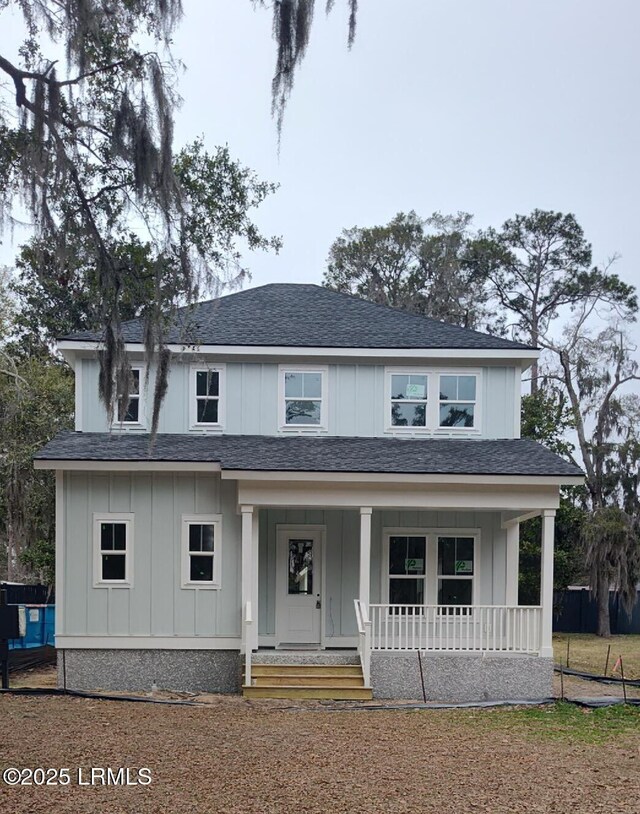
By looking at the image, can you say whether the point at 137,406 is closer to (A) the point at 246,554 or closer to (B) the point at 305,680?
(A) the point at 246,554

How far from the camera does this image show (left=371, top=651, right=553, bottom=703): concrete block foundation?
50.2 ft

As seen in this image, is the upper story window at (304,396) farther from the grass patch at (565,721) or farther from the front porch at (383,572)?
the grass patch at (565,721)

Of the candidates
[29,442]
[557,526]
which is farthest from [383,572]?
[557,526]

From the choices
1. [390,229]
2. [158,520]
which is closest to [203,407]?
[158,520]

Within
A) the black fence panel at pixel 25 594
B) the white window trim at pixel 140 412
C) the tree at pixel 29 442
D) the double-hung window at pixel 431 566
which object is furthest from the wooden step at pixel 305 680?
the tree at pixel 29 442

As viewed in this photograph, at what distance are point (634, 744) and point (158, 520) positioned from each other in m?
7.91

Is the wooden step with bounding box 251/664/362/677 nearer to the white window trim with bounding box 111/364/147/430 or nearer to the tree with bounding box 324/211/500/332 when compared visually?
the white window trim with bounding box 111/364/147/430

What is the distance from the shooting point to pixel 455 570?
17531 millimetres

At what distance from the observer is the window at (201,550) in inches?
639

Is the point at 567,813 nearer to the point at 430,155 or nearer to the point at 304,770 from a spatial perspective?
the point at 304,770

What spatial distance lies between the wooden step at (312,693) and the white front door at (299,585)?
7.50 ft

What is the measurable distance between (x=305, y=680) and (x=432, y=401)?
5.31 metres

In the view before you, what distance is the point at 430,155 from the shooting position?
126 ft

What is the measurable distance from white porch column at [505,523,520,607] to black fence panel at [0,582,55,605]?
8.73m
